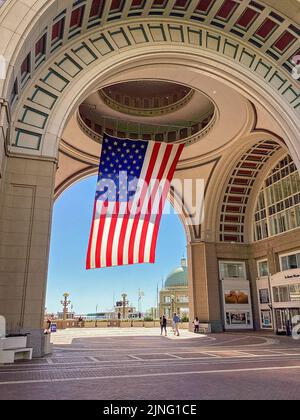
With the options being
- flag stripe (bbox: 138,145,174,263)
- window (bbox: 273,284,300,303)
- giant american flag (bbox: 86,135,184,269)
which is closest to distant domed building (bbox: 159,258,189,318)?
window (bbox: 273,284,300,303)

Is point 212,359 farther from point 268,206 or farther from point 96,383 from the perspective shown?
point 268,206

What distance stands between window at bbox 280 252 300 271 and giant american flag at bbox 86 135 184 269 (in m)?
14.9

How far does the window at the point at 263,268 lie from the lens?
108 ft

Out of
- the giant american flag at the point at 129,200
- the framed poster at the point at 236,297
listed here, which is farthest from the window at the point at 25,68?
the framed poster at the point at 236,297

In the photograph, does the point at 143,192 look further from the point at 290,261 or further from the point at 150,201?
the point at 290,261

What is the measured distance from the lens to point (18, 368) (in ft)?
32.1

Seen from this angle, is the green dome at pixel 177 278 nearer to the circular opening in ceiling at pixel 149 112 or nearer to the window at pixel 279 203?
the window at pixel 279 203

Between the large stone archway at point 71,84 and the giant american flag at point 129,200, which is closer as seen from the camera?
the large stone archway at point 71,84

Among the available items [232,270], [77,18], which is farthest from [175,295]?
[77,18]

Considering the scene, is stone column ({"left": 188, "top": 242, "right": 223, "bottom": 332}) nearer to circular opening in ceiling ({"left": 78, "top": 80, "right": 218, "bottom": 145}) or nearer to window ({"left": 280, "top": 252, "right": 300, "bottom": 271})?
window ({"left": 280, "top": 252, "right": 300, "bottom": 271})

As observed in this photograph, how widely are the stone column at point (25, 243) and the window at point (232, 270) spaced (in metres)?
23.4

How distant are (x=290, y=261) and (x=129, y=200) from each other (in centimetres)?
1712

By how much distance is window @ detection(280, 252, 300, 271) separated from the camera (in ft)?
94.5

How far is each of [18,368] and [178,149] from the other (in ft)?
48.3
